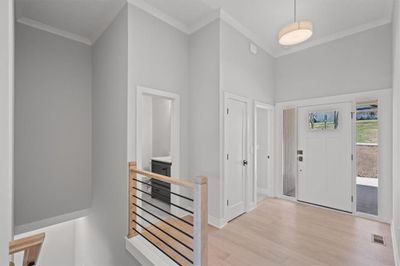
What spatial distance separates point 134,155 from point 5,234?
192 centimetres

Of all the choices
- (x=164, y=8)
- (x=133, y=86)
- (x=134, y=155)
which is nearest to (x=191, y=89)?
(x=133, y=86)

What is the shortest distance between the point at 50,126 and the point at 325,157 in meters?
5.43

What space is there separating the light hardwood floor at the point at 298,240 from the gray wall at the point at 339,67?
2367 millimetres

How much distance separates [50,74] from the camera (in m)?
3.51

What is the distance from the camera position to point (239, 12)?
9.99ft

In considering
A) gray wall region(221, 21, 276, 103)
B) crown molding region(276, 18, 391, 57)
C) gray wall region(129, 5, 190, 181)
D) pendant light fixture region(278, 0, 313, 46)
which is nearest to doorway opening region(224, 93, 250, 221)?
gray wall region(221, 21, 276, 103)

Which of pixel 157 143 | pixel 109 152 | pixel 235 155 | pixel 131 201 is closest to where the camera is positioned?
pixel 131 201

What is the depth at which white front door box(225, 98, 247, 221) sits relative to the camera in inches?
125

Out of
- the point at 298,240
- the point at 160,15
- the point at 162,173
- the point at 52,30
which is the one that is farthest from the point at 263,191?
the point at 52,30

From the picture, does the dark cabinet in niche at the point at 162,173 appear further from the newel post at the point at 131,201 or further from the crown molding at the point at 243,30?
the crown molding at the point at 243,30

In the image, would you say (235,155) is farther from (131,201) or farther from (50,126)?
(50,126)

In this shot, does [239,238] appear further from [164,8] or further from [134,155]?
[164,8]

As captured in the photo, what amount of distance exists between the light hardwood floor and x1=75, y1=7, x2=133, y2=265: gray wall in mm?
1435

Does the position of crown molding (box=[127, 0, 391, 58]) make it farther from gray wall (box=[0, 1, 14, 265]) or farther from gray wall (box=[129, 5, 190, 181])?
gray wall (box=[0, 1, 14, 265])
